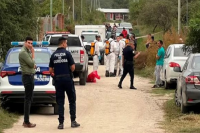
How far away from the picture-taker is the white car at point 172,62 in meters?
20.4

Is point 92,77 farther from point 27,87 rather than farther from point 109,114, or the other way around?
point 27,87

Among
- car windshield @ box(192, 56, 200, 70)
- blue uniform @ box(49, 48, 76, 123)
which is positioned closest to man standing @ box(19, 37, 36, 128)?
blue uniform @ box(49, 48, 76, 123)

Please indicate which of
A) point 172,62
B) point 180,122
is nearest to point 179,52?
point 172,62

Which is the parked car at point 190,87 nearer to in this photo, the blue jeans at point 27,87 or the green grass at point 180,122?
the green grass at point 180,122

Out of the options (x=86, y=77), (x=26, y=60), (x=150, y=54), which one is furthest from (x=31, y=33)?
(x=26, y=60)

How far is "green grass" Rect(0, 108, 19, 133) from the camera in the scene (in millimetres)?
12703

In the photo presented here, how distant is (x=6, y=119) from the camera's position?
13.4 m

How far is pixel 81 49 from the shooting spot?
2219cm

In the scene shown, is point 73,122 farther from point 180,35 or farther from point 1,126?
point 180,35

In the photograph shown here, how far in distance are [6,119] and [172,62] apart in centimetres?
857

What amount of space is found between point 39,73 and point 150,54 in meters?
14.5

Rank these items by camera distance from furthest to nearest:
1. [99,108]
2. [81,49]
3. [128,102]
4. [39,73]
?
[81,49] < [128,102] < [99,108] < [39,73]

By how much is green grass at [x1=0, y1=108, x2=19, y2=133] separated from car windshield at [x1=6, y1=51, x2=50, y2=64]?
4.69 ft

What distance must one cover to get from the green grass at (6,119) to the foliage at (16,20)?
7.57m
